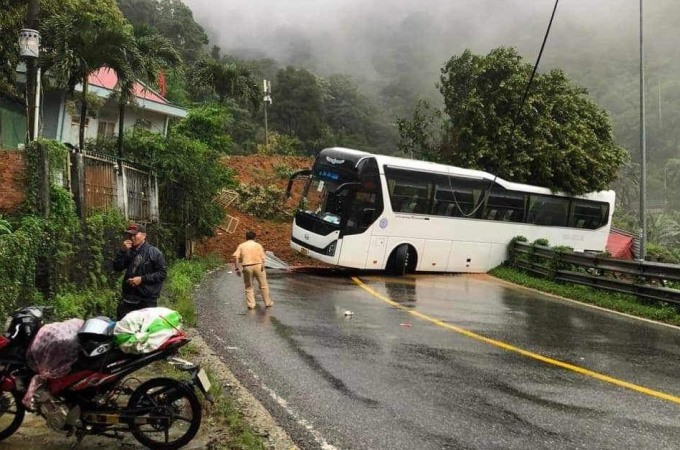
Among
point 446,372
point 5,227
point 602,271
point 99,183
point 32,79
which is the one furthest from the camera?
point 602,271

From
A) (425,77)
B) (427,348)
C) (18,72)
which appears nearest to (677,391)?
(427,348)

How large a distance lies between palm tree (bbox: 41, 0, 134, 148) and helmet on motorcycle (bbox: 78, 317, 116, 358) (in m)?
13.2

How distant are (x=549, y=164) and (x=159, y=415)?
23.8 metres

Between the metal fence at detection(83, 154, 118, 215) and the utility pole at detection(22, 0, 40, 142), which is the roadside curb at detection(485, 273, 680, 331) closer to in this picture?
the metal fence at detection(83, 154, 118, 215)

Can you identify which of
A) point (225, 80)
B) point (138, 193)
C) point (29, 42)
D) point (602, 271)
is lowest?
point (602, 271)

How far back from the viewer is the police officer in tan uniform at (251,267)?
11602mm

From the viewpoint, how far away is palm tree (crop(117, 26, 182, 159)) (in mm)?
16812

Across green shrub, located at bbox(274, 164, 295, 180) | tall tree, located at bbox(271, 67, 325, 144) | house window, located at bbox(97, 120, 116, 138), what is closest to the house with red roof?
house window, located at bbox(97, 120, 116, 138)

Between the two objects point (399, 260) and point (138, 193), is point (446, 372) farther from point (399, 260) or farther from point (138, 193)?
point (399, 260)

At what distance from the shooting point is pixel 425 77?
16625 centimetres

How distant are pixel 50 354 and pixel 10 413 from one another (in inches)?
28.3

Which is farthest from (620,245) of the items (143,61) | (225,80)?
(143,61)

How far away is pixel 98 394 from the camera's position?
185 inches

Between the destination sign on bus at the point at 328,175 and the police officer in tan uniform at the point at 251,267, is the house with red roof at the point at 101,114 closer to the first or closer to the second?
the destination sign on bus at the point at 328,175
